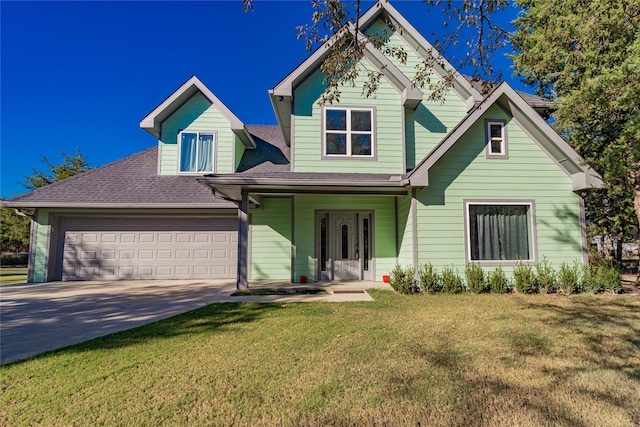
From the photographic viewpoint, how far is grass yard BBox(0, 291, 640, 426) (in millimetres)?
2496

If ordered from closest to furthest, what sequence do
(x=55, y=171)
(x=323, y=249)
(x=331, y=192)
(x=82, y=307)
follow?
1. (x=82, y=307)
2. (x=331, y=192)
3. (x=323, y=249)
4. (x=55, y=171)

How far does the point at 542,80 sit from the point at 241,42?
13149 millimetres

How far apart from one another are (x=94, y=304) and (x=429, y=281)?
7898 millimetres

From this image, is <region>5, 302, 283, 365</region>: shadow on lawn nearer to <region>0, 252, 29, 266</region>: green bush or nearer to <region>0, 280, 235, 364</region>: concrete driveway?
<region>0, 280, 235, 364</region>: concrete driveway

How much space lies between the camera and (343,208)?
1007 centimetres

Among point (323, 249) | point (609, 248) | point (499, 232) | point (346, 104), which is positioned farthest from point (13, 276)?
point (609, 248)

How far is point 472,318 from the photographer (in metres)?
5.46

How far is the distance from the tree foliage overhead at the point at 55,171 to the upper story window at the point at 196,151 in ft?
56.7

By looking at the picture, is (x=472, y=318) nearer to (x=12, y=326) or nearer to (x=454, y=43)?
(x=454, y=43)

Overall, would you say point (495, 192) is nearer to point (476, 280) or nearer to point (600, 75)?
point (476, 280)

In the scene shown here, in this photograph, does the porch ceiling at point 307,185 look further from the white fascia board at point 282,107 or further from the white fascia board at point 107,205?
the white fascia board at point 282,107

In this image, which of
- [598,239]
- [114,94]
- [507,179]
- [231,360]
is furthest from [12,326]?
[598,239]

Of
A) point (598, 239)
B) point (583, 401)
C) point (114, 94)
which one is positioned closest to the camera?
point (583, 401)

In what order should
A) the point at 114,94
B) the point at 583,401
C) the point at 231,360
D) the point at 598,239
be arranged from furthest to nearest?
the point at 114,94 → the point at 598,239 → the point at 231,360 → the point at 583,401
